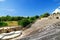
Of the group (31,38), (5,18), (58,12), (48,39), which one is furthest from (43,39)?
(5,18)

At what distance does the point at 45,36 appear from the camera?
3.57 meters

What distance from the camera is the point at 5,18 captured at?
5500cm

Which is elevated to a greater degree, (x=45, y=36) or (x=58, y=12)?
(x=58, y=12)

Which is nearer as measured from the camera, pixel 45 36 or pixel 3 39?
pixel 45 36

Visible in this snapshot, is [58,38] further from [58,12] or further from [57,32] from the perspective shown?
[58,12]

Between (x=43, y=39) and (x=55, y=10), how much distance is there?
4.73m

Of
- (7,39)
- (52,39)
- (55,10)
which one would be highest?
(55,10)

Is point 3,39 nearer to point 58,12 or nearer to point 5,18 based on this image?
point 58,12

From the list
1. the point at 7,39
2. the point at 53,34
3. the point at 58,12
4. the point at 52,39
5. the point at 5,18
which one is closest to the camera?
the point at 52,39

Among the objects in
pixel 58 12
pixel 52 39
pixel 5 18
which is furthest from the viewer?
pixel 5 18

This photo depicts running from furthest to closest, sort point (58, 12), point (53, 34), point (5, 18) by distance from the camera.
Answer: point (5, 18)
point (58, 12)
point (53, 34)

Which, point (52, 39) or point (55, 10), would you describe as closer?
point (52, 39)

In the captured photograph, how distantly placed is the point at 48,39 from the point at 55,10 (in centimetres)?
471

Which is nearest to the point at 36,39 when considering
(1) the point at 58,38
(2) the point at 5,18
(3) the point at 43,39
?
(3) the point at 43,39
